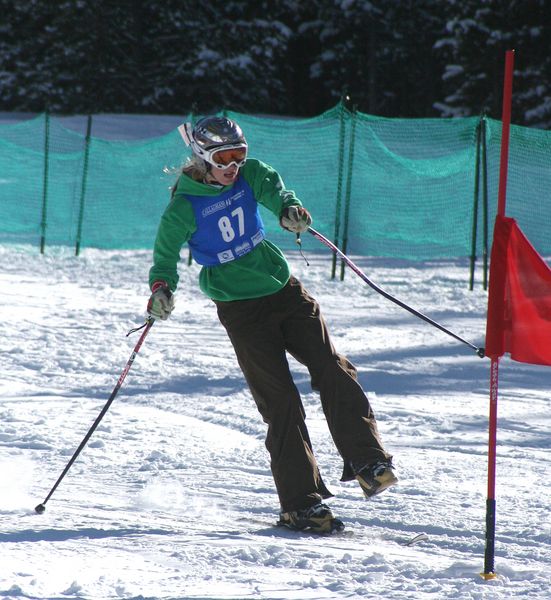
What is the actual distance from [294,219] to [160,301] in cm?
67

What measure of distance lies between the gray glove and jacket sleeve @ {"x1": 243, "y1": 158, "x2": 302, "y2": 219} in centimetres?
4

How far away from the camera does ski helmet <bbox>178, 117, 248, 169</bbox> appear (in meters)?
4.39

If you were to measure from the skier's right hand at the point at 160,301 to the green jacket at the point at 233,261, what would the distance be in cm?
4

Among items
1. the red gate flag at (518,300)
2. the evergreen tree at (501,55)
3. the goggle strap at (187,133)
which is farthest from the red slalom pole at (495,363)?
the evergreen tree at (501,55)

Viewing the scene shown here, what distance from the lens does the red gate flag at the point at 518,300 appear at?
12.6ft

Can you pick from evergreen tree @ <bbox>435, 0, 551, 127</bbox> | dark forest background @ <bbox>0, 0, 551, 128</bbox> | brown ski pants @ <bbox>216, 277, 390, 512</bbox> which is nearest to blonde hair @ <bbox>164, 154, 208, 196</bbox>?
brown ski pants @ <bbox>216, 277, 390, 512</bbox>

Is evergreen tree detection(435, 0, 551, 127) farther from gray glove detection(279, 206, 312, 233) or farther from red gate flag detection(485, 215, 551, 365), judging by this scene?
red gate flag detection(485, 215, 551, 365)

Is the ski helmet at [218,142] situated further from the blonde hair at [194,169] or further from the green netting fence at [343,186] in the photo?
the green netting fence at [343,186]

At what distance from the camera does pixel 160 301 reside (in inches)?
173

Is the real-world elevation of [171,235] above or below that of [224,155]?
below

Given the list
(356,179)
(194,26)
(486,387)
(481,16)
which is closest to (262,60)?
(194,26)

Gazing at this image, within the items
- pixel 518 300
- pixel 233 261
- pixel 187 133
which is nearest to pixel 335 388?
pixel 233 261

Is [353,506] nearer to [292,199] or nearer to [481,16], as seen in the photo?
[292,199]

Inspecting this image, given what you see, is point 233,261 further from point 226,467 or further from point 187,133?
point 226,467
